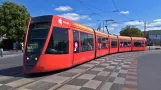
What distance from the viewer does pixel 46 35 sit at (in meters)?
10.0

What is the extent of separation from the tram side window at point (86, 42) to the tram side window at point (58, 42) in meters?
3.01

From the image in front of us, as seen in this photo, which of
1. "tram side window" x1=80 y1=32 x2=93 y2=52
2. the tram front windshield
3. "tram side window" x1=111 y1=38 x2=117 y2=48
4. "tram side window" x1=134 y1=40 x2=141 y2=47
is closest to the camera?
the tram front windshield

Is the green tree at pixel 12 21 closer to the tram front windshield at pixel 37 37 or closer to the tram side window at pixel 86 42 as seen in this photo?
the tram side window at pixel 86 42

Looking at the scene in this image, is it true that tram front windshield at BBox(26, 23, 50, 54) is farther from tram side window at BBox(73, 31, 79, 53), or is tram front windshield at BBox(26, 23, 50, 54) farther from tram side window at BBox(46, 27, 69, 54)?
tram side window at BBox(73, 31, 79, 53)

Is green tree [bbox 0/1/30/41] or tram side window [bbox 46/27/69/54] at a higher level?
green tree [bbox 0/1/30/41]

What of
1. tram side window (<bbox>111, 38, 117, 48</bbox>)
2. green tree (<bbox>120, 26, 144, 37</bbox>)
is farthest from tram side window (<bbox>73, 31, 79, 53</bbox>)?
green tree (<bbox>120, 26, 144, 37</bbox>)

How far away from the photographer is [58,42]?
10672 millimetres

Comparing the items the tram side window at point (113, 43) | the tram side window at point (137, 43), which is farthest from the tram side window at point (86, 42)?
the tram side window at point (137, 43)

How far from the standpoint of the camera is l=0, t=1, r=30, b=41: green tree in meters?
44.6

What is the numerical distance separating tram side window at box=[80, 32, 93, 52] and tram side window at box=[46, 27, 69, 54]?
301 centimetres

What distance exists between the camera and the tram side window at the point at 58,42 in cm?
1021

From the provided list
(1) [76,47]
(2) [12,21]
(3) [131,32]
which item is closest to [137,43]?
(2) [12,21]

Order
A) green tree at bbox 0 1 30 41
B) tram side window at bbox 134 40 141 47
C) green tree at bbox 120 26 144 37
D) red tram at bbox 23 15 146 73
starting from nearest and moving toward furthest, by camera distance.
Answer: red tram at bbox 23 15 146 73, tram side window at bbox 134 40 141 47, green tree at bbox 0 1 30 41, green tree at bbox 120 26 144 37

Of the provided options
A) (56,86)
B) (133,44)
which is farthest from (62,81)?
(133,44)
